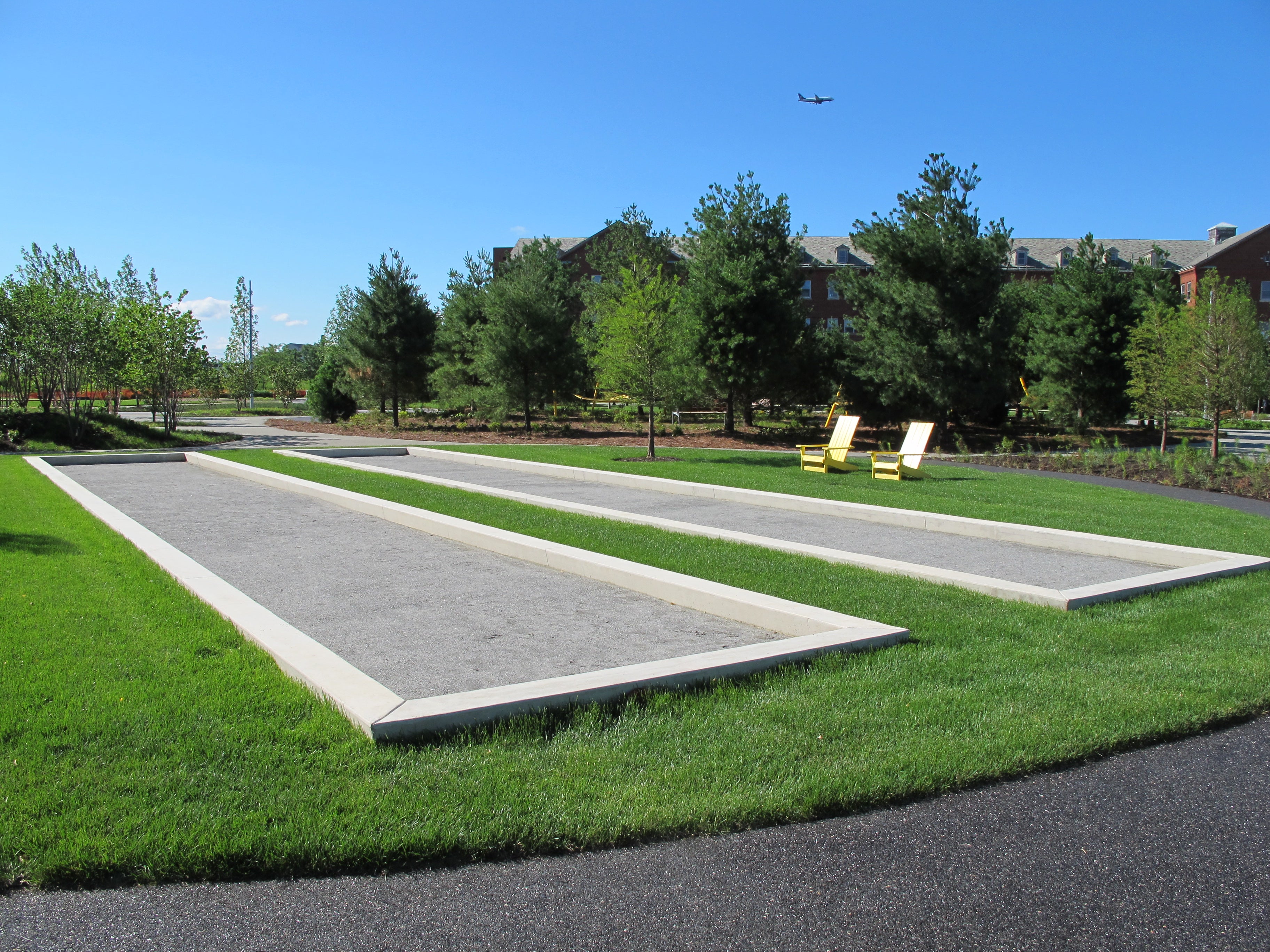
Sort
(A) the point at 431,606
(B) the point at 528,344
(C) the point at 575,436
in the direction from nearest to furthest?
(A) the point at 431,606 < (B) the point at 528,344 < (C) the point at 575,436

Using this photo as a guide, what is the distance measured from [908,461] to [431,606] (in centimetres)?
1142

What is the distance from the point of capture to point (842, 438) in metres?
17.7

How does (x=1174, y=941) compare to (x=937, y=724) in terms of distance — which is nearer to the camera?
(x=1174, y=941)

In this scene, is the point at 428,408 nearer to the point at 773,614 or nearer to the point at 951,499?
the point at 951,499

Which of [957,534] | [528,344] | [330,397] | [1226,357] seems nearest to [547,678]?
[957,534]

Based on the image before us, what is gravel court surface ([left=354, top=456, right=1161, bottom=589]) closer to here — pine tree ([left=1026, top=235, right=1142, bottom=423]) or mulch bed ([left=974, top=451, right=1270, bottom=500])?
mulch bed ([left=974, top=451, right=1270, bottom=500])

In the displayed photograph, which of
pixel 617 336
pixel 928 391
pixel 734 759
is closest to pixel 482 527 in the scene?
pixel 734 759

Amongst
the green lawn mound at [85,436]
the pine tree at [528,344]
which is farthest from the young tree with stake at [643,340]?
the green lawn mound at [85,436]

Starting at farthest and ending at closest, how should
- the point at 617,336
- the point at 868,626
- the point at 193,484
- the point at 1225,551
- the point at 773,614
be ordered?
the point at 617,336
the point at 193,484
the point at 1225,551
the point at 773,614
the point at 868,626

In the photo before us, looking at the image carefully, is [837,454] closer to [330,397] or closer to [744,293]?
[744,293]

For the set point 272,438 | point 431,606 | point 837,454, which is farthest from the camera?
point 272,438

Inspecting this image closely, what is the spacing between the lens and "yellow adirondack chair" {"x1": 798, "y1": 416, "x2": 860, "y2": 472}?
16578mm

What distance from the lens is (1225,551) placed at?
331 inches

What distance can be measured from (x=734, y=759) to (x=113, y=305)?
37341 millimetres
